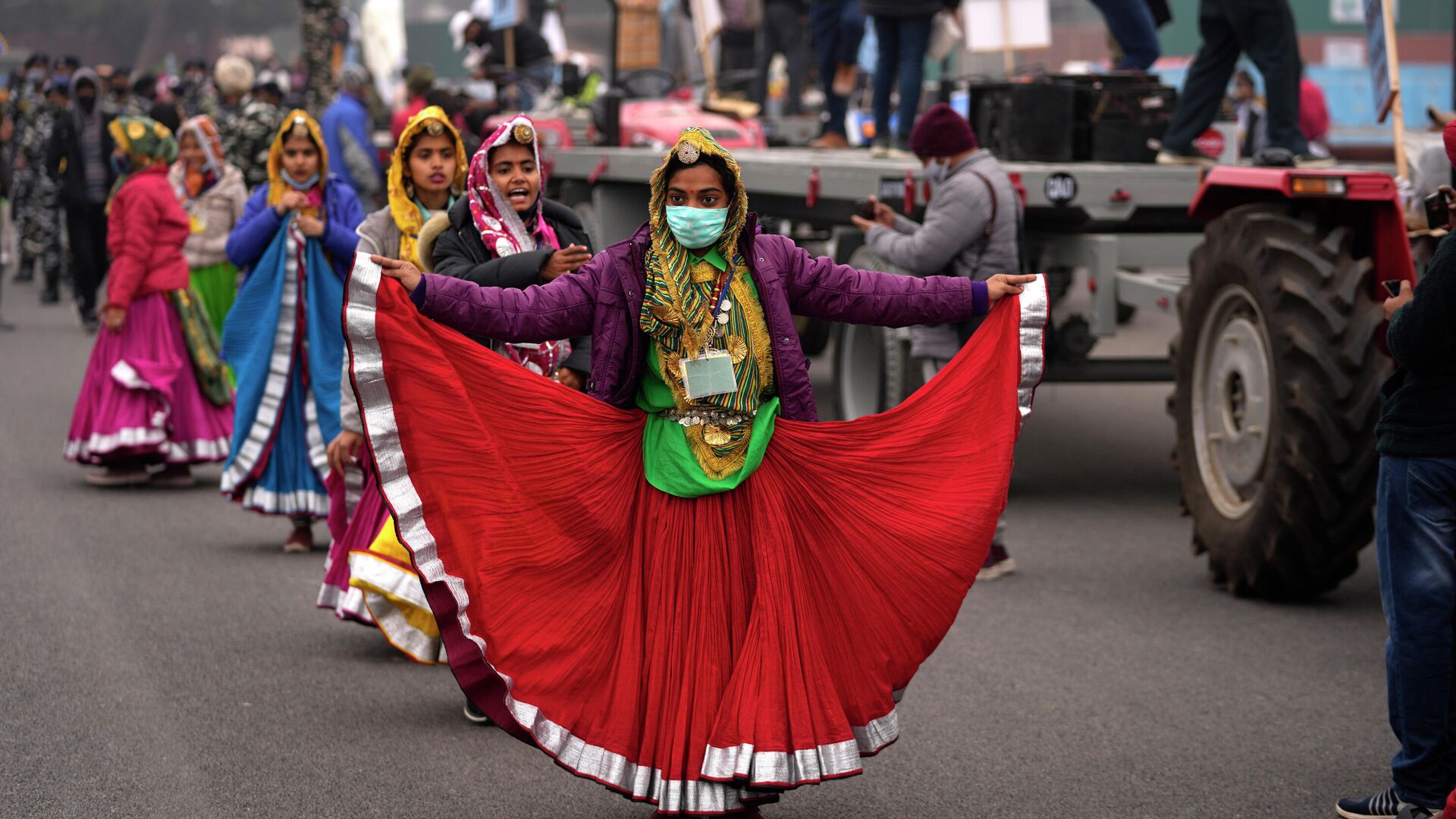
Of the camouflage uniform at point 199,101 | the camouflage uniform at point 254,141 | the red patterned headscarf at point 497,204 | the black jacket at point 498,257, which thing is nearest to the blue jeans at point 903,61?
the camouflage uniform at point 254,141

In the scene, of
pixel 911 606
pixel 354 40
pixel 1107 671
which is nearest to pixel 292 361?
pixel 1107 671

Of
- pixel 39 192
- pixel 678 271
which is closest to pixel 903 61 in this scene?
pixel 678 271

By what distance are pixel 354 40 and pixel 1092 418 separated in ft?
87.7

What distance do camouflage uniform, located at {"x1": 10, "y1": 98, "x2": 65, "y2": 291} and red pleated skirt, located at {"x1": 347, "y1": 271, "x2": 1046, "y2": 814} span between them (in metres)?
15.1

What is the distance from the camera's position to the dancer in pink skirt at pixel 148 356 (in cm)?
1032

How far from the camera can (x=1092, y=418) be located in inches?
522

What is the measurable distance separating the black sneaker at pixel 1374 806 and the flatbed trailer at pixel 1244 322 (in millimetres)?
2181

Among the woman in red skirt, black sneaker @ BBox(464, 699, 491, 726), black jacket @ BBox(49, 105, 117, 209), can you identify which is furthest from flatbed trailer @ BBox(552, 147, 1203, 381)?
black jacket @ BBox(49, 105, 117, 209)

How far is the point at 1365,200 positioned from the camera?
7.51 meters

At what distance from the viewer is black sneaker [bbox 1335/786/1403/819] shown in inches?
199

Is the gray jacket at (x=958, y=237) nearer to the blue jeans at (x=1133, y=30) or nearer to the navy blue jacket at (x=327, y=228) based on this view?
the navy blue jacket at (x=327, y=228)

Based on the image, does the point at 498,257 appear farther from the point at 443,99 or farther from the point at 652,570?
the point at 443,99

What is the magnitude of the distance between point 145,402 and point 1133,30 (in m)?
6.20

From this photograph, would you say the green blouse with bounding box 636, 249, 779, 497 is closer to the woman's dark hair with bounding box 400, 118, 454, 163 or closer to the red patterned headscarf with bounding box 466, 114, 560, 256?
the red patterned headscarf with bounding box 466, 114, 560, 256
